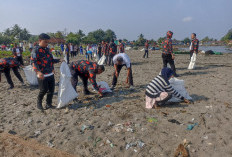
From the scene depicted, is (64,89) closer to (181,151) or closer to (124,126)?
(124,126)

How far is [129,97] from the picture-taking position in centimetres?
533

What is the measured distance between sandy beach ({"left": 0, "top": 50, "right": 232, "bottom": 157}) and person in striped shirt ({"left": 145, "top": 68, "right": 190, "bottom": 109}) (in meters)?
0.23

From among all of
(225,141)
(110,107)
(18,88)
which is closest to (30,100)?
(18,88)

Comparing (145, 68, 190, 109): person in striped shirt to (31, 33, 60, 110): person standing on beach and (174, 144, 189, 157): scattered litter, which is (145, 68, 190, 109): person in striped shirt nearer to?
(174, 144, 189, 157): scattered litter

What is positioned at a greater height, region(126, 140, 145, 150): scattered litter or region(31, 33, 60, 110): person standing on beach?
region(31, 33, 60, 110): person standing on beach

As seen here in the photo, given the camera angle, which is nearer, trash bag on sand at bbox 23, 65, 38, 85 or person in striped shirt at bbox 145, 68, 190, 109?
person in striped shirt at bbox 145, 68, 190, 109

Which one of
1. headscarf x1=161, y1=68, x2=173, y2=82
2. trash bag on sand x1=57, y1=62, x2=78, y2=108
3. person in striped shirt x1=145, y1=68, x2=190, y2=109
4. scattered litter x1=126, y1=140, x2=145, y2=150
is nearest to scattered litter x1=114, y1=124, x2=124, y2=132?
scattered litter x1=126, y1=140, x2=145, y2=150

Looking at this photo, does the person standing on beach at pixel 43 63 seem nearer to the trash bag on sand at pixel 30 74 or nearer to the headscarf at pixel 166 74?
the headscarf at pixel 166 74

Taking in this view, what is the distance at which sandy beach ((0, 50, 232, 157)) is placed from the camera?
296 cm

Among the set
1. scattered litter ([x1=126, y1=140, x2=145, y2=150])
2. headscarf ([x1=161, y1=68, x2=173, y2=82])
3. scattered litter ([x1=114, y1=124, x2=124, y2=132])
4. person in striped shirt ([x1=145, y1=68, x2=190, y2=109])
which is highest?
headscarf ([x1=161, y1=68, x2=173, y2=82])

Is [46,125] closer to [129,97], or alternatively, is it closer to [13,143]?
[13,143]

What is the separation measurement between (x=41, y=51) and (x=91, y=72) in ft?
4.32

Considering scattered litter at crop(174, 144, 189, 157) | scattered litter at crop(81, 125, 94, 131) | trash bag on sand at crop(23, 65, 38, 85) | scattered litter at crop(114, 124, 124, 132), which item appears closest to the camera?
scattered litter at crop(174, 144, 189, 157)

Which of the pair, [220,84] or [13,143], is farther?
[220,84]
